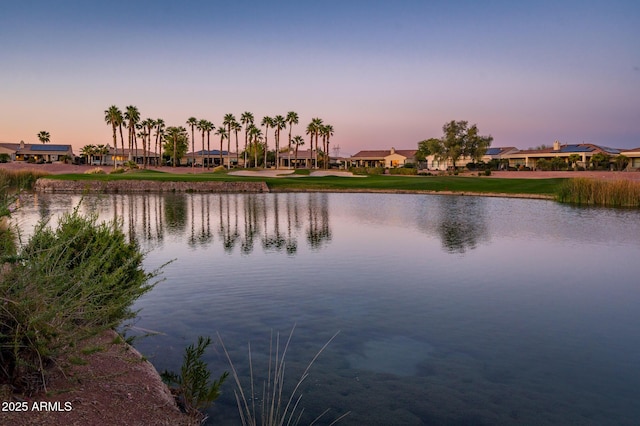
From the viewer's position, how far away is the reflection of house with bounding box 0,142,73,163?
368 ft

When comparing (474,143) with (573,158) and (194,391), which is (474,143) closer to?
(573,158)

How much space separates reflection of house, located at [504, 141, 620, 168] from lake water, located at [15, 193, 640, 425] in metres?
81.9

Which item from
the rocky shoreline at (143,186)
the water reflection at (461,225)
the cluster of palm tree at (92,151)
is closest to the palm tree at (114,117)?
the cluster of palm tree at (92,151)

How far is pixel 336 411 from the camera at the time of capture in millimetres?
7188

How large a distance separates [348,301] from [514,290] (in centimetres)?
486

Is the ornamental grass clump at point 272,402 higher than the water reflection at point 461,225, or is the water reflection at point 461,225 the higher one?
the water reflection at point 461,225

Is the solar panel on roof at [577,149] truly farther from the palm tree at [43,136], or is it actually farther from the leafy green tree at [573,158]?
the palm tree at [43,136]

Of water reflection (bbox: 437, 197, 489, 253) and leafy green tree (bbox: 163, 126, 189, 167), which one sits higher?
leafy green tree (bbox: 163, 126, 189, 167)

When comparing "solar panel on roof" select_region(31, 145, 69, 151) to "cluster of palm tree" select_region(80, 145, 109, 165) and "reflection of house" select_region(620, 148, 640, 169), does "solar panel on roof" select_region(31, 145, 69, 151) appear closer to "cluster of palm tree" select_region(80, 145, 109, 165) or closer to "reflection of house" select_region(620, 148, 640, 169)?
"cluster of palm tree" select_region(80, 145, 109, 165)

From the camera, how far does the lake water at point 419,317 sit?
301 inches

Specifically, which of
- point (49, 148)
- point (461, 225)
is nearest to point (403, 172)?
point (461, 225)

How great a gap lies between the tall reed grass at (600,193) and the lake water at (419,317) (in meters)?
18.0

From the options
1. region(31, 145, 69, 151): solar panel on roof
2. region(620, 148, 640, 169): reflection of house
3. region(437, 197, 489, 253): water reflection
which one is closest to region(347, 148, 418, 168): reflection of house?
region(620, 148, 640, 169): reflection of house

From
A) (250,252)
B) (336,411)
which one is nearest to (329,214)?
(250,252)
